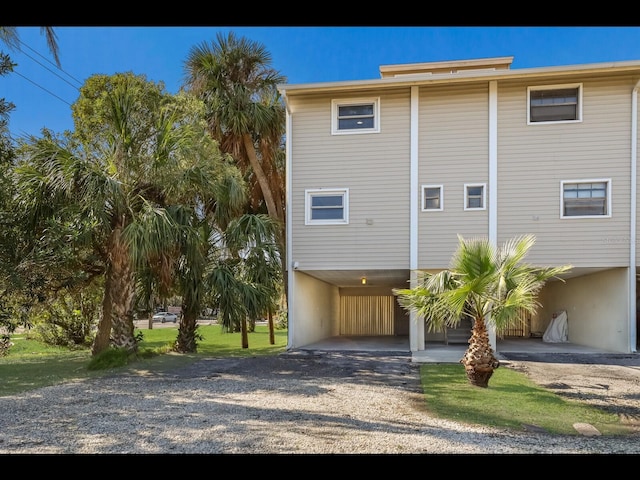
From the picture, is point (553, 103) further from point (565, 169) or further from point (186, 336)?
point (186, 336)

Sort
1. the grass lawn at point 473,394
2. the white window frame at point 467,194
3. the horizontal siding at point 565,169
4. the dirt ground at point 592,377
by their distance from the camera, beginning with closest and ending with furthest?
the grass lawn at point 473,394 → the dirt ground at point 592,377 → the horizontal siding at point 565,169 → the white window frame at point 467,194

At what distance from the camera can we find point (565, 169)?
1137cm

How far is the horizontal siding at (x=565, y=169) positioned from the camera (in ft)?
36.7

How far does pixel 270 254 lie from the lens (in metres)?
10.8

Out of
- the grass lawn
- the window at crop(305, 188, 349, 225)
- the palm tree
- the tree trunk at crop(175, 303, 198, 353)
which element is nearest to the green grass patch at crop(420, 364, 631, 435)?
the grass lawn

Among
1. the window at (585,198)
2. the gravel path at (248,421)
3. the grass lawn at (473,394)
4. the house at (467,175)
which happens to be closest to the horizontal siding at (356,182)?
the house at (467,175)

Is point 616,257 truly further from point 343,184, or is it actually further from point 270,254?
point 270,254

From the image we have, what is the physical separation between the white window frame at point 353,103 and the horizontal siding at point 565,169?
3214 mm

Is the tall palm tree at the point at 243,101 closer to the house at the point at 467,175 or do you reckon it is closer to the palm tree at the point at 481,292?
the house at the point at 467,175

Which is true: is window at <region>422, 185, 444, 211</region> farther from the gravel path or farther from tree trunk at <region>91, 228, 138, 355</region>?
tree trunk at <region>91, 228, 138, 355</region>
